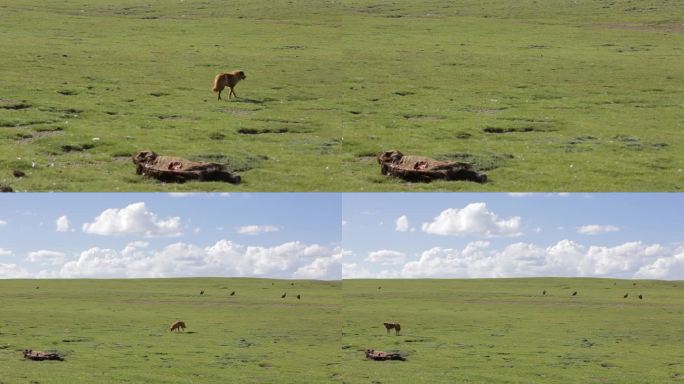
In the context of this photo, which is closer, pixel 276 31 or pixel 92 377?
pixel 92 377

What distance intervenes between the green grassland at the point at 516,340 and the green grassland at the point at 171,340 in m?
2.00

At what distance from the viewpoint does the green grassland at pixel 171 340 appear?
109ft

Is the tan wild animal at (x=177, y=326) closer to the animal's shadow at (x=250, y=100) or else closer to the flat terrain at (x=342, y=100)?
the flat terrain at (x=342, y=100)

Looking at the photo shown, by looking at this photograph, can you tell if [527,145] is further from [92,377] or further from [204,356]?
[92,377]

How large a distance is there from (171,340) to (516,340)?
56.5 ft

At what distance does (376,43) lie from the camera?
76562 mm

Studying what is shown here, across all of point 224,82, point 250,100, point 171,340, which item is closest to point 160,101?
point 224,82

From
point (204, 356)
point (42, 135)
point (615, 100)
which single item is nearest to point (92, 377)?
point (204, 356)

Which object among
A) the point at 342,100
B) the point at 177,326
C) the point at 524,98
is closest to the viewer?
the point at 177,326

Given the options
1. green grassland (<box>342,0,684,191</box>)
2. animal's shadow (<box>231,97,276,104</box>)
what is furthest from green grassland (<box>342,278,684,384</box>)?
animal's shadow (<box>231,97,276,104</box>)

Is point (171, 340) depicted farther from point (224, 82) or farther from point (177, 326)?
point (224, 82)

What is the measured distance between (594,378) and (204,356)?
1643 centimetres

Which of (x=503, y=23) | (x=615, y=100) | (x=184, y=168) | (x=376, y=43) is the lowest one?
(x=184, y=168)

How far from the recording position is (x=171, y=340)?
43.2 m
